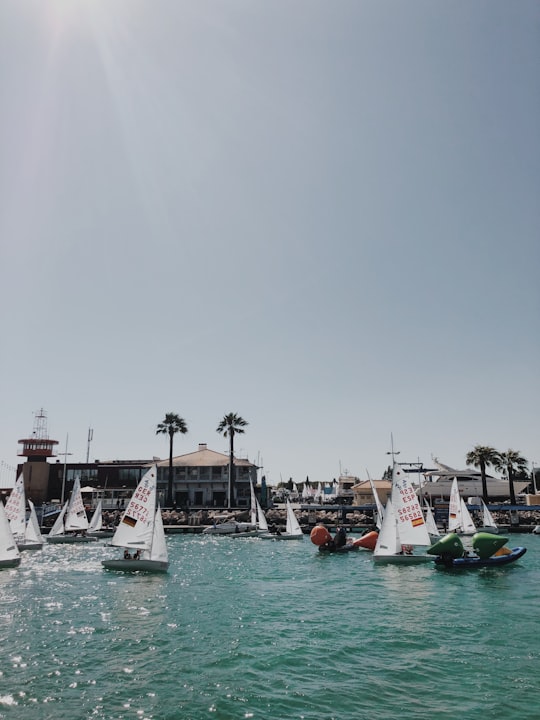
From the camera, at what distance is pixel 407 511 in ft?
127

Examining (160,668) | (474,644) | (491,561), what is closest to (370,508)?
(491,561)

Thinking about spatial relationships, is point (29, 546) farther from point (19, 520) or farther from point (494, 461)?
point (494, 461)

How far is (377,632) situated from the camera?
68.4 ft

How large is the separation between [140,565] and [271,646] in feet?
64.0

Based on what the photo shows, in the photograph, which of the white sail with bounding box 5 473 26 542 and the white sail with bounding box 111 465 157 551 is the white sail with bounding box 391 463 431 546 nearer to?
the white sail with bounding box 111 465 157 551

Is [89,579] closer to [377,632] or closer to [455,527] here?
[377,632]

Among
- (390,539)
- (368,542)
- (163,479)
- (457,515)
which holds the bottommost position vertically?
(368,542)

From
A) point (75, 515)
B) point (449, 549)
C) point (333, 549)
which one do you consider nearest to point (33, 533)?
point (75, 515)

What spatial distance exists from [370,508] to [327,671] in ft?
214

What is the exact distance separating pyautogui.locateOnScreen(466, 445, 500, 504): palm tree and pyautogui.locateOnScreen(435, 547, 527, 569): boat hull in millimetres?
44658

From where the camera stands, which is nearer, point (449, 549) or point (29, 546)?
point (449, 549)

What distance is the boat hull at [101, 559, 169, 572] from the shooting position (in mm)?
35594

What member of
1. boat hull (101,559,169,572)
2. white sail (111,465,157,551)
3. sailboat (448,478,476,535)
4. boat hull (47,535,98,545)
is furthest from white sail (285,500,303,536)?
white sail (111,465,157,551)

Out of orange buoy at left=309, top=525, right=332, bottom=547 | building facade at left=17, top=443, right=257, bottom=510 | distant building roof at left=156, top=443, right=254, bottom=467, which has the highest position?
distant building roof at left=156, top=443, right=254, bottom=467
